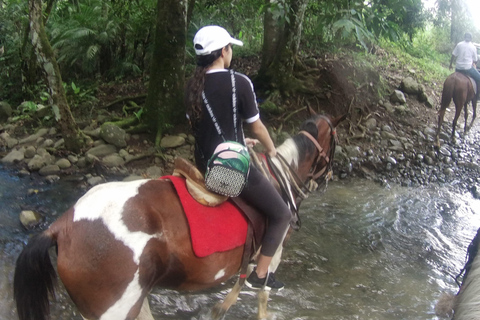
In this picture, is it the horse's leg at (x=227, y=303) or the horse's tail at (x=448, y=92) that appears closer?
the horse's leg at (x=227, y=303)

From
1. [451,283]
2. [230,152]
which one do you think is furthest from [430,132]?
[230,152]

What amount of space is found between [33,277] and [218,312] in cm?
180

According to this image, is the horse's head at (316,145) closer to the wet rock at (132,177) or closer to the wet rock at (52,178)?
the wet rock at (132,177)

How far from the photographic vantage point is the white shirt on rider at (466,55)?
392 inches

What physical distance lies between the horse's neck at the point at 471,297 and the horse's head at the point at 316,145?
1543 mm

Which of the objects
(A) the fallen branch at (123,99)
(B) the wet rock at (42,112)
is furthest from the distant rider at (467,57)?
(B) the wet rock at (42,112)

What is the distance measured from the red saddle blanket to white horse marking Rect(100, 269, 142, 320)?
18.0 inches

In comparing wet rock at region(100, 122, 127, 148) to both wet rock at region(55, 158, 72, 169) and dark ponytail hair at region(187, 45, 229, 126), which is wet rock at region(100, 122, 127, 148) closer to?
Result: wet rock at region(55, 158, 72, 169)

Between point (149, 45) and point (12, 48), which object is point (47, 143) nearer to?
point (149, 45)

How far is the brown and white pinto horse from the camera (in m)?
2.42

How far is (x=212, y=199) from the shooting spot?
2.80m

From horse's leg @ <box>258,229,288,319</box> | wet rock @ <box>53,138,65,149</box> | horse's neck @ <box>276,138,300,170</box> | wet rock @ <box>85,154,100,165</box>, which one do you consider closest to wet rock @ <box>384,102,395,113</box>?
horse's neck @ <box>276,138,300,170</box>

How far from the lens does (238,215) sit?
298 cm

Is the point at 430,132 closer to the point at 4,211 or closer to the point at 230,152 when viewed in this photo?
the point at 230,152
